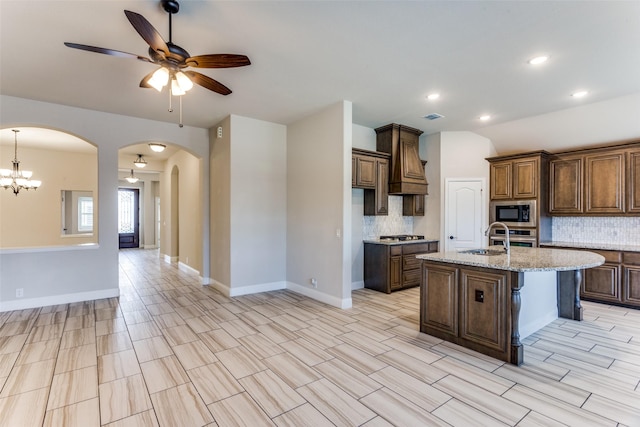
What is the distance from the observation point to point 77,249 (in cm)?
479

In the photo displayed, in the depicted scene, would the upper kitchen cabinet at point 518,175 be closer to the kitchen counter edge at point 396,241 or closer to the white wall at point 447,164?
the white wall at point 447,164

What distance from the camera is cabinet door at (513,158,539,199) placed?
527 cm

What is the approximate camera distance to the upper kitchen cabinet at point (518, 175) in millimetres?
5258

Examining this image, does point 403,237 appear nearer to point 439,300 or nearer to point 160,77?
point 439,300

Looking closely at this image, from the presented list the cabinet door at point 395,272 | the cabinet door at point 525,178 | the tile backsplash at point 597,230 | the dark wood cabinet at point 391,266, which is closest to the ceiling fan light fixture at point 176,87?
the dark wood cabinet at point 391,266

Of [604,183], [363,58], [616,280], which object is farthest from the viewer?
[604,183]

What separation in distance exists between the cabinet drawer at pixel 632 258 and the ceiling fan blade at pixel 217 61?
18.9 ft

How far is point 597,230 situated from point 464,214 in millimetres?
2073

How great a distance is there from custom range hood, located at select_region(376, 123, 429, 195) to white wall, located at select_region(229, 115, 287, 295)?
1.94 metres

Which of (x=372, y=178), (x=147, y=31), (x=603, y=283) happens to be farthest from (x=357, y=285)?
(x=147, y=31)

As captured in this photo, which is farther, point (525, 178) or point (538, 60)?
point (525, 178)

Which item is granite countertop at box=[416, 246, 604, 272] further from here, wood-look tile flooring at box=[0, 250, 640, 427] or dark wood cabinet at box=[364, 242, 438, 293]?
dark wood cabinet at box=[364, 242, 438, 293]

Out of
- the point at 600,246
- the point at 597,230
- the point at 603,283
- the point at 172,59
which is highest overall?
the point at 172,59

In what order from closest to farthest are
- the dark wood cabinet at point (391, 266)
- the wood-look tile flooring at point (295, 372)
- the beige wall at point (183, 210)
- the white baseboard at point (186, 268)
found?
the wood-look tile flooring at point (295, 372)
the dark wood cabinet at point (391, 266)
the beige wall at point (183, 210)
the white baseboard at point (186, 268)
